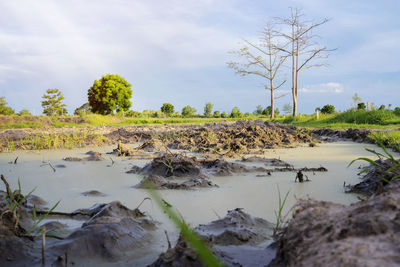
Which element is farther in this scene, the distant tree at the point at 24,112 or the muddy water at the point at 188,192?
the distant tree at the point at 24,112

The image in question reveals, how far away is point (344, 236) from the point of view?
2.70 feet

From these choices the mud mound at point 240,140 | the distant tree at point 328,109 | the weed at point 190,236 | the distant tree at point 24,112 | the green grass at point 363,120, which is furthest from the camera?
the distant tree at point 24,112

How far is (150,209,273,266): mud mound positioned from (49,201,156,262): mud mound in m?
0.34

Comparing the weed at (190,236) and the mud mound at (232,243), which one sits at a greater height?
the weed at (190,236)

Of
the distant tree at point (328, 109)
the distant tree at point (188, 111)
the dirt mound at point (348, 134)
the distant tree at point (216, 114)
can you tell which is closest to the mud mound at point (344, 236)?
the dirt mound at point (348, 134)

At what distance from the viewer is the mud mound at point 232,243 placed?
1196mm

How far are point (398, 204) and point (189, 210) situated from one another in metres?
1.59

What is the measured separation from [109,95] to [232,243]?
1571 inches

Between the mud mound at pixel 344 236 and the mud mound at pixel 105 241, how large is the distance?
827mm

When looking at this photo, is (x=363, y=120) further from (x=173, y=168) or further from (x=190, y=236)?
→ (x=190, y=236)

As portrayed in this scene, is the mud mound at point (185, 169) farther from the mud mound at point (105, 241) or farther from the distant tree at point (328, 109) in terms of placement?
the distant tree at point (328, 109)

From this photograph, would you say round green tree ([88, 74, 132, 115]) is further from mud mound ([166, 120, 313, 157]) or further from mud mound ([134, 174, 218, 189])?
mud mound ([134, 174, 218, 189])

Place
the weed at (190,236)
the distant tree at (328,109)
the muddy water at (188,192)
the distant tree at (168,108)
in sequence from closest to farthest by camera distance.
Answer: the weed at (190,236) < the muddy water at (188,192) < the distant tree at (328,109) < the distant tree at (168,108)

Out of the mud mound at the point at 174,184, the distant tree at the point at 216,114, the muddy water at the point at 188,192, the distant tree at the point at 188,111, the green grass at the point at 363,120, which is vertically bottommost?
the muddy water at the point at 188,192
